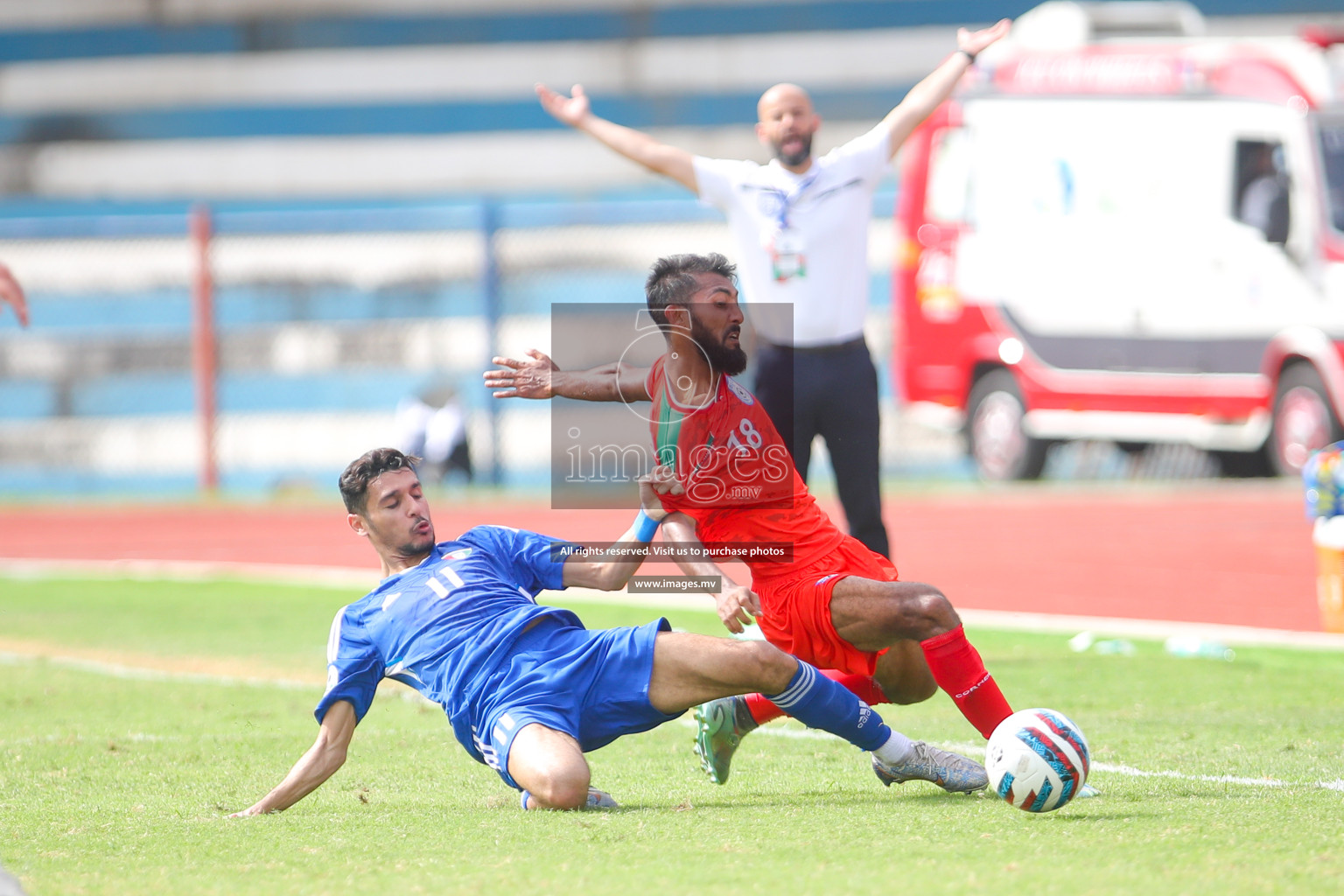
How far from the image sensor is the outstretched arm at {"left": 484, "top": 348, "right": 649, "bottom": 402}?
623 cm

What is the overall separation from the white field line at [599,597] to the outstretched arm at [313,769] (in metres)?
2.48

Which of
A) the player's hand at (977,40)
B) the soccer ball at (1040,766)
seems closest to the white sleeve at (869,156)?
the player's hand at (977,40)

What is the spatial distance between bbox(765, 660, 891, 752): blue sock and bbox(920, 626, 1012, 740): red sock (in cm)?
24

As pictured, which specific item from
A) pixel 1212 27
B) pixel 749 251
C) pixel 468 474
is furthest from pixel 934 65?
pixel 749 251

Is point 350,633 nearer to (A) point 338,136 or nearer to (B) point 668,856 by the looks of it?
(B) point 668,856

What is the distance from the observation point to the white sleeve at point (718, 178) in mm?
8078

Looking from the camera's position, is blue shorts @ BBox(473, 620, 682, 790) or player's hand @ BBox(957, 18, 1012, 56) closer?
blue shorts @ BBox(473, 620, 682, 790)

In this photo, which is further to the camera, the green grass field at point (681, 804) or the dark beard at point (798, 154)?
the dark beard at point (798, 154)

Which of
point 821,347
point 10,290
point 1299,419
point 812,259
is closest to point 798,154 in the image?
point 812,259

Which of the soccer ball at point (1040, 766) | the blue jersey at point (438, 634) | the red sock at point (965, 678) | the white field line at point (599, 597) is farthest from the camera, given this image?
the white field line at point (599, 597)

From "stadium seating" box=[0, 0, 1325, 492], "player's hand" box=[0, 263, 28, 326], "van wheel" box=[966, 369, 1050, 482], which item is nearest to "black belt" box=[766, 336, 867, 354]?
"player's hand" box=[0, 263, 28, 326]

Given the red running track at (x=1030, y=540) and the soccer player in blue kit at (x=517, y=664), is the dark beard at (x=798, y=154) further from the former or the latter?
the red running track at (x=1030, y=540)

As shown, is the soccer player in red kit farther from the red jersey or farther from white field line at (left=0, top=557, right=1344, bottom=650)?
white field line at (left=0, top=557, right=1344, bottom=650)

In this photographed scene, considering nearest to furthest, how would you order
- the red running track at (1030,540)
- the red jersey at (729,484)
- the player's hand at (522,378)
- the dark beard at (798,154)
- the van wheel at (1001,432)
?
1. the red jersey at (729,484)
2. the player's hand at (522,378)
3. the dark beard at (798,154)
4. the red running track at (1030,540)
5. the van wheel at (1001,432)
